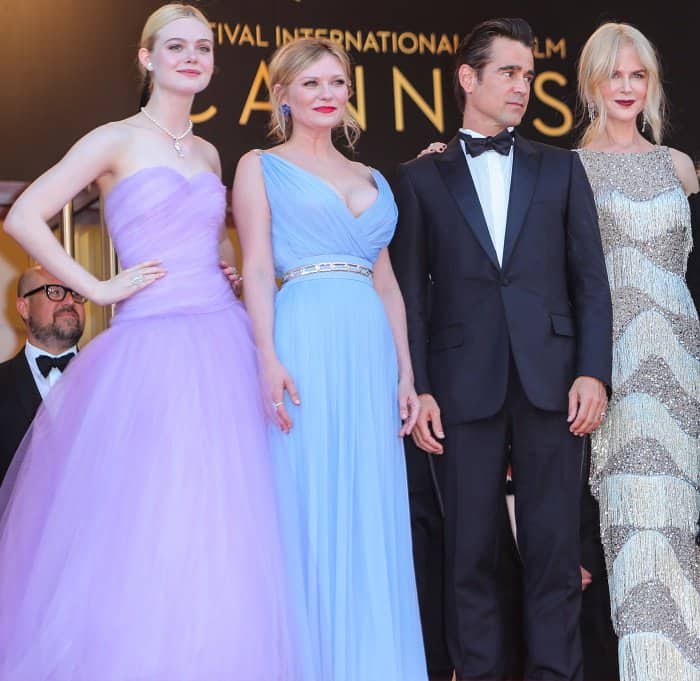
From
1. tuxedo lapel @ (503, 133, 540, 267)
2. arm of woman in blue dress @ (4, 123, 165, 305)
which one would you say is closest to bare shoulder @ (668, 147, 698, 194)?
tuxedo lapel @ (503, 133, 540, 267)

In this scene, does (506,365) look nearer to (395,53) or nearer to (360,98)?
(360,98)

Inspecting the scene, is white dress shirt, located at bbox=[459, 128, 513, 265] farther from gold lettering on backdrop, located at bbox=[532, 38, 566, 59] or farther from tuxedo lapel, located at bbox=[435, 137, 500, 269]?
gold lettering on backdrop, located at bbox=[532, 38, 566, 59]

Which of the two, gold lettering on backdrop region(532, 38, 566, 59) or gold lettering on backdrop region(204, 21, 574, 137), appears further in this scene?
gold lettering on backdrop region(532, 38, 566, 59)

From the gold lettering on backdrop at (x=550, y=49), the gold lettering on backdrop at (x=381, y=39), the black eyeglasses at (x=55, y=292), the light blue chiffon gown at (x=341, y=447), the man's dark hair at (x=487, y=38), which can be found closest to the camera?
the light blue chiffon gown at (x=341, y=447)

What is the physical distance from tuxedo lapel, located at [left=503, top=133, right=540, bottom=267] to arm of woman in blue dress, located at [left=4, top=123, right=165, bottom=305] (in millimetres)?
976

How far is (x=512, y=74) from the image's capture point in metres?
4.28

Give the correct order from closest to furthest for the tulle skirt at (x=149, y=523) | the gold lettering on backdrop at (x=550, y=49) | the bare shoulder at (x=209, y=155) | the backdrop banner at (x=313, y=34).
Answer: the tulle skirt at (x=149, y=523), the bare shoulder at (x=209, y=155), the backdrop banner at (x=313, y=34), the gold lettering on backdrop at (x=550, y=49)

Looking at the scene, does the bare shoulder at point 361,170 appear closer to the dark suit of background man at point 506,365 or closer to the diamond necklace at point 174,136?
the dark suit of background man at point 506,365

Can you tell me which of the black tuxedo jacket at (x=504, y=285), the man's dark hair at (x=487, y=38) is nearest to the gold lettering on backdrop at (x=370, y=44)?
the man's dark hair at (x=487, y=38)

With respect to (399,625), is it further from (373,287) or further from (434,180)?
(434,180)

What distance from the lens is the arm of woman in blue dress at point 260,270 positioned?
149 inches

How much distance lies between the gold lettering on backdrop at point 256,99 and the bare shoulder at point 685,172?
245cm

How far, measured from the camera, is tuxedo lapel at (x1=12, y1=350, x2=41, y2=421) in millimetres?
5383

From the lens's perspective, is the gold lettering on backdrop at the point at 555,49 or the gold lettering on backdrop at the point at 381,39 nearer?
the gold lettering on backdrop at the point at 381,39
